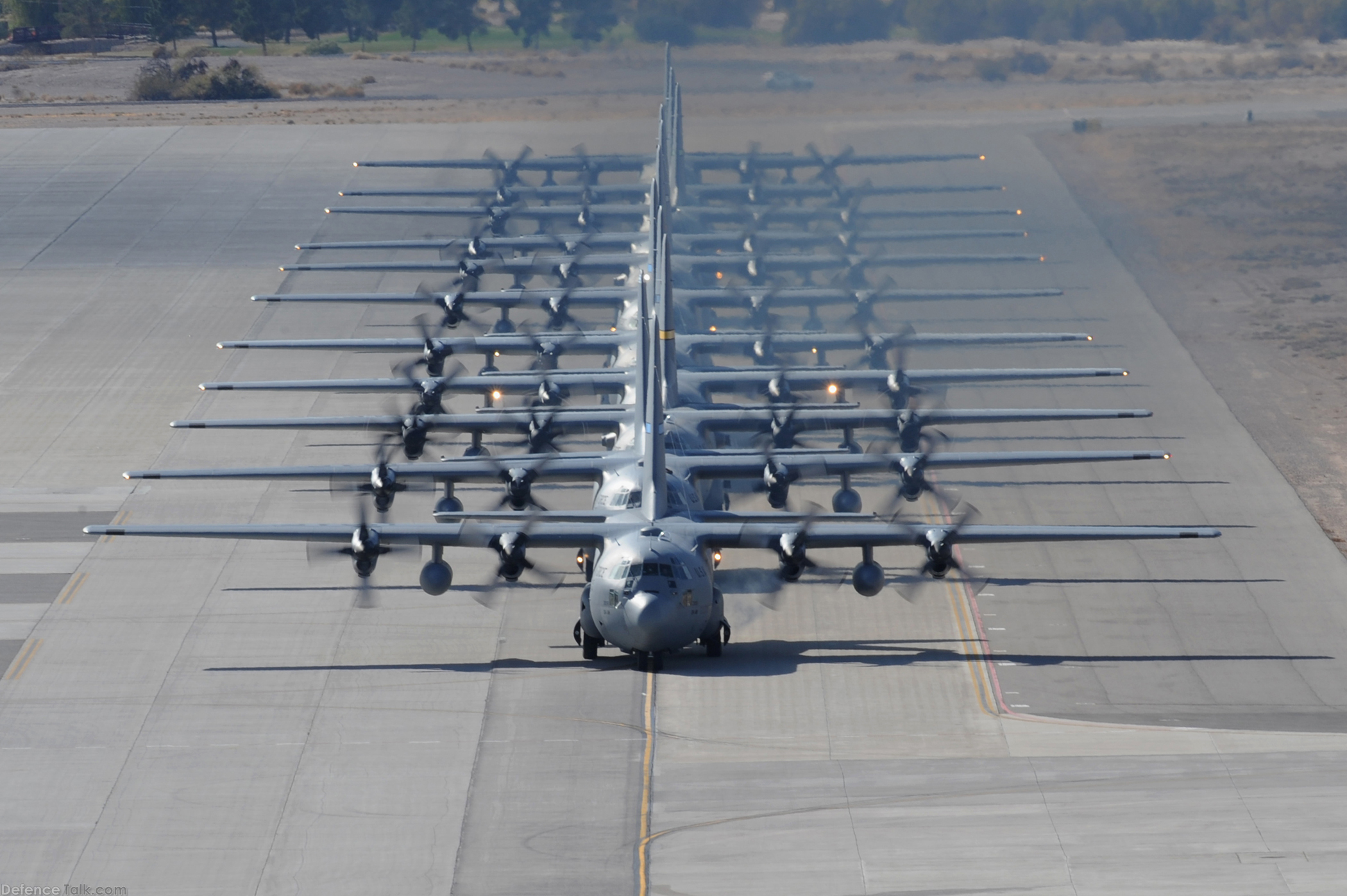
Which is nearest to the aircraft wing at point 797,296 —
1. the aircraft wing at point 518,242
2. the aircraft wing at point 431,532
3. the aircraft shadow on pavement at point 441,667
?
the aircraft wing at point 518,242

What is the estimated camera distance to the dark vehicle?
143500mm

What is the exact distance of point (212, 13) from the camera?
131 metres

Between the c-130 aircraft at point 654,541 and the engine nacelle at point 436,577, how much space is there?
1.4 inches

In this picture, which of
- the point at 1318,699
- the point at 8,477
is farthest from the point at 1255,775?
the point at 8,477

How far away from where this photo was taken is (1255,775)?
131 ft

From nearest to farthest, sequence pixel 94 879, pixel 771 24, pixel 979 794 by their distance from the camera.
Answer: pixel 94 879
pixel 979 794
pixel 771 24

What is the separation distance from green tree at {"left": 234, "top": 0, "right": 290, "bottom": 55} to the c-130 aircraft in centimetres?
9373

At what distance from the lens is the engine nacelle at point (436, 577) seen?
47156 millimetres

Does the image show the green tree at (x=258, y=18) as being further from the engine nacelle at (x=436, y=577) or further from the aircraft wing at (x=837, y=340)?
the engine nacelle at (x=436, y=577)

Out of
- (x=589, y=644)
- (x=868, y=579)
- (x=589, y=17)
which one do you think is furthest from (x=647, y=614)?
(x=589, y=17)

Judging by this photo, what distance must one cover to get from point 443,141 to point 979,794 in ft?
289

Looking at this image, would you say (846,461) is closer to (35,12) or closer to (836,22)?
(836,22)

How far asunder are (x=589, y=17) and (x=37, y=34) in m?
53.4

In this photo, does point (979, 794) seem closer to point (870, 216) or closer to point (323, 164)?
point (870, 216)
